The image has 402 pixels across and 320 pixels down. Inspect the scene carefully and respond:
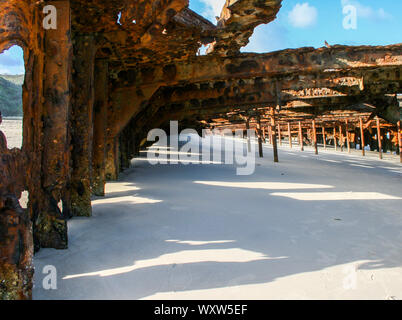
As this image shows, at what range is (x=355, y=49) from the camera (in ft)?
20.1

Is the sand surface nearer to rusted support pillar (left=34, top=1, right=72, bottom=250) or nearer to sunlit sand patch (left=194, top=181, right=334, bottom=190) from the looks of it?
rusted support pillar (left=34, top=1, right=72, bottom=250)

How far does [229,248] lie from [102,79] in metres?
3.88

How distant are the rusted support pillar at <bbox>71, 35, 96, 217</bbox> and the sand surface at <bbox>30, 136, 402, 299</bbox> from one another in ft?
0.85

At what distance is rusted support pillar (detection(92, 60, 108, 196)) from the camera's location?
4.96 meters

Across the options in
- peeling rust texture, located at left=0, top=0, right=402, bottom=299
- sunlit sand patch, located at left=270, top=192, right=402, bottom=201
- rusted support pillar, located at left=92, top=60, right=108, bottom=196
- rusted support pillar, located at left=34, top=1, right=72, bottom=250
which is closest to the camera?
peeling rust texture, located at left=0, top=0, right=402, bottom=299

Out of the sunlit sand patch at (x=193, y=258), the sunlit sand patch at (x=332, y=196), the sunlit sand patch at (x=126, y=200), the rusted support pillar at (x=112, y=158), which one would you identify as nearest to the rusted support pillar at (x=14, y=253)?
the sunlit sand patch at (x=193, y=258)

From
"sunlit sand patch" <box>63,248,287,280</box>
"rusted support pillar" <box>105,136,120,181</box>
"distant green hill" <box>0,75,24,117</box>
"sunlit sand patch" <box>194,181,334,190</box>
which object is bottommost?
"sunlit sand patch" <box>63,248,287,280</box>

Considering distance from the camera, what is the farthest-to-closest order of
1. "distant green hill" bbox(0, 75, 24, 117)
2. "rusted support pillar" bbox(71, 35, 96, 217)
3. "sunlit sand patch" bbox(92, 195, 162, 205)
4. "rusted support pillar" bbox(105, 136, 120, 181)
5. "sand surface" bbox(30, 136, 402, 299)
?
"distant green hill" bbox(0, 75, 24, 117) < "rusted support pillar" bbox(105, 136, 120, 181) < "sunlit sand patch" bbox(92, 195, 162, 205) < "rusted support pillar" bbox(71, 35, 96, 217) < "sand surface" bbox(30, 136, 402, 299)

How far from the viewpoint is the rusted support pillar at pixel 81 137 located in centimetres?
377

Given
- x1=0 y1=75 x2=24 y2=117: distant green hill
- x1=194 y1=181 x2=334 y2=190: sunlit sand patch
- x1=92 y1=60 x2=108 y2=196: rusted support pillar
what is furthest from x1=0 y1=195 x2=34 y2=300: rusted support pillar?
x1=0 y1=75 x2=24 y2=117: distant green hill

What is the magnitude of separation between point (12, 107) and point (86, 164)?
64.5ft
